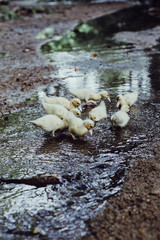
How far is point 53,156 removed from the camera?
3.07 metres

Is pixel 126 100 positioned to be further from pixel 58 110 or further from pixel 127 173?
pixel 127 173

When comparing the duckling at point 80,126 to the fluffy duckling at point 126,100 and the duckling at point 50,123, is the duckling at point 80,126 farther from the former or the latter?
the fluffy duckling at point 126,100

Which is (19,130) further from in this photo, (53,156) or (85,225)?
(85,225)

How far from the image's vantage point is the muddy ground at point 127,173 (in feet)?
6.89

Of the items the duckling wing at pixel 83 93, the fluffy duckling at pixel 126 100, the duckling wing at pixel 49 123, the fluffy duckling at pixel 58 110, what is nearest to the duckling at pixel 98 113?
the fluffy duckling at pixel 58 110

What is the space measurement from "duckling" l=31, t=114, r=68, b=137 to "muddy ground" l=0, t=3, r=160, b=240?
40.8 inches

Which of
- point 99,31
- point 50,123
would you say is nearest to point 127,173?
point 50,123

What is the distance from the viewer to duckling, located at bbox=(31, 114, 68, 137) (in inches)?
131

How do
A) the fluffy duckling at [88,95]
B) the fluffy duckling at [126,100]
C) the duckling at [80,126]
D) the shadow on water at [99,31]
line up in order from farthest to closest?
the shadow on water at [99,31]
the fluffy duckling at [88,95]
the fluffy duckling at [126,100]
the duckling at [80,126]

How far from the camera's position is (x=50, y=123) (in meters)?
3.37

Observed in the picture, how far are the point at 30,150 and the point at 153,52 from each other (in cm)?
549

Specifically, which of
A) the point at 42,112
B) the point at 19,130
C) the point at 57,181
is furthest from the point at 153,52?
the point at 57,181

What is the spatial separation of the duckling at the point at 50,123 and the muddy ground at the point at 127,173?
3.40ft

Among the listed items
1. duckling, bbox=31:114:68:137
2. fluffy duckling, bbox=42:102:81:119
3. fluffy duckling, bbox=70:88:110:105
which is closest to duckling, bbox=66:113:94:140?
duckling, bbox=31:114:68:137
